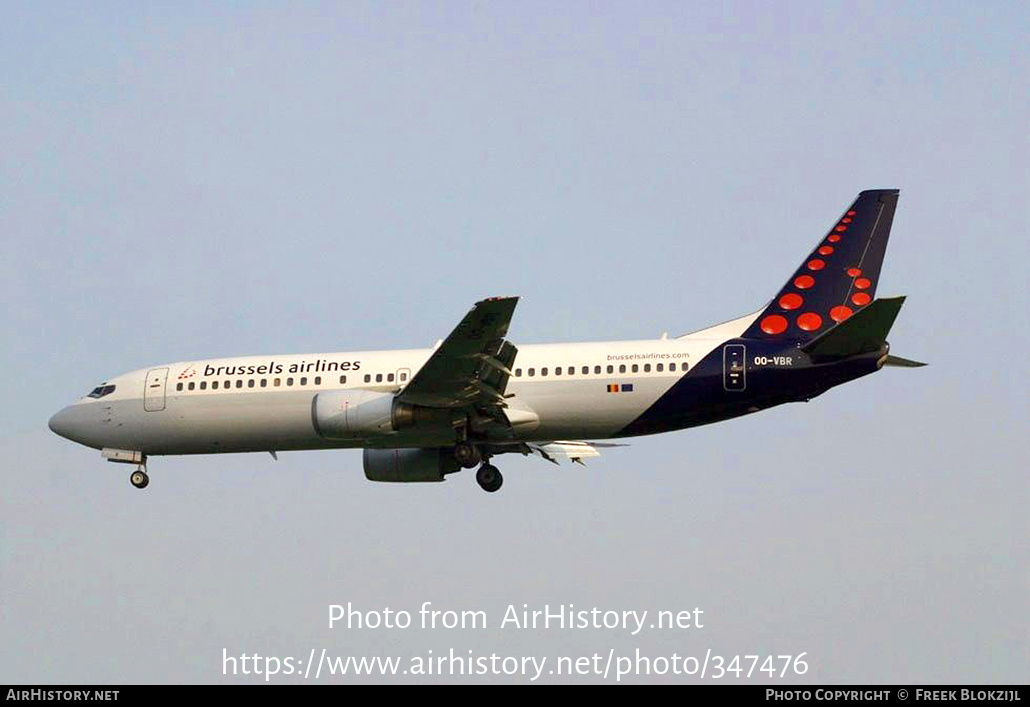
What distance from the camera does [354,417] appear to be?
4062 centimetres

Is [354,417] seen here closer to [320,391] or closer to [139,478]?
[320,391]

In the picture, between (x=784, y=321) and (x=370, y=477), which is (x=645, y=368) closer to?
(x=784, y=321)

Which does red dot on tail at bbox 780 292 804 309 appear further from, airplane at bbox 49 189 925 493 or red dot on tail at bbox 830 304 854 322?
red dot on tail at bbox 830 304 854 322

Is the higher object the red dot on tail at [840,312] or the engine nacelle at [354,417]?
the red dot on tail at [840,312]

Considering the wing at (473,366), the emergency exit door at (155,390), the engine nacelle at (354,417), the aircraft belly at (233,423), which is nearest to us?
the wing at (473,366)

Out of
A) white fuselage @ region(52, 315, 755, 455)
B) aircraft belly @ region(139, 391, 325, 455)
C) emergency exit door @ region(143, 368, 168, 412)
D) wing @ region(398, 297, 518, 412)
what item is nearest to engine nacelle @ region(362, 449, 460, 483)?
white fuselage @ region(52, 315, 755, 455)

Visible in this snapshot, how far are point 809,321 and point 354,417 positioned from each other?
10.6m

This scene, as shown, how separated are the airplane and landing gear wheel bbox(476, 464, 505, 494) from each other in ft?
0.11

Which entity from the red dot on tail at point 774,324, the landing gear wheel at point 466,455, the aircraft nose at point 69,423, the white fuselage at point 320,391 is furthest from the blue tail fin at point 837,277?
the aircraft nose at point 69,423

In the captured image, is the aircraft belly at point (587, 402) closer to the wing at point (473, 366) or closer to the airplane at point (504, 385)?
the airplane at point (504, 385)

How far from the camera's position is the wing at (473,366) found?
3791 cm

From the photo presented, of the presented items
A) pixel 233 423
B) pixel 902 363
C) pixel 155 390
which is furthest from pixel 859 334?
pixel 155 390

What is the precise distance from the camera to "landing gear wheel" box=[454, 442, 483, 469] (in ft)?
138
